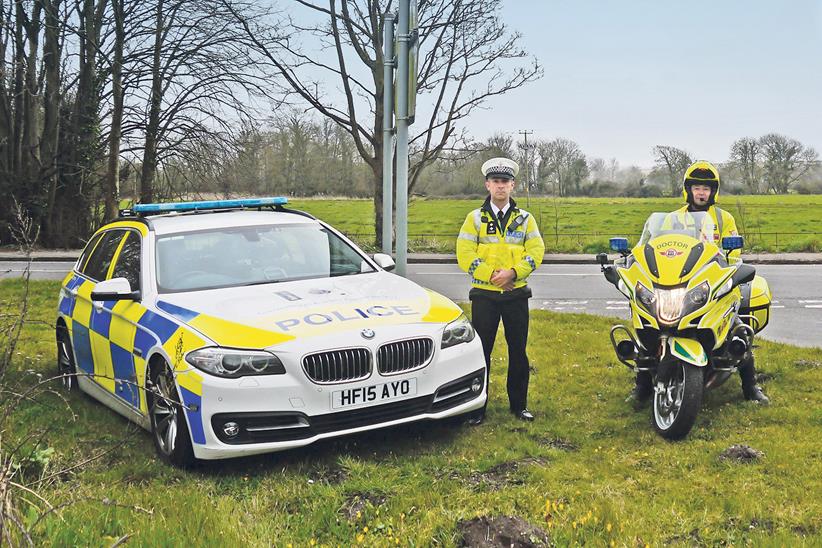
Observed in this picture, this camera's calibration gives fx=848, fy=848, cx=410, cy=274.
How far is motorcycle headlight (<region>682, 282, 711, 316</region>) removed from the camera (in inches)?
204

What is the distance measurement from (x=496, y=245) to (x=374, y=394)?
161 centimetres

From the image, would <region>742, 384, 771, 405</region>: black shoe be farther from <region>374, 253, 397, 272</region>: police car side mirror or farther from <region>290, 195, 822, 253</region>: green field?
<region>290, 195, 822, 253</region>: green field

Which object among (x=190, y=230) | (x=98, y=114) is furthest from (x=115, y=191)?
(x=190, y=230)

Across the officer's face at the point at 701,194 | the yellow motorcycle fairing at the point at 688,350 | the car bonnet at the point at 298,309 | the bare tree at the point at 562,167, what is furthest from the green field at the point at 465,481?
the bare tree at the point at 562,167

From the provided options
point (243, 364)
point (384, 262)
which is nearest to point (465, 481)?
point (243, 364)

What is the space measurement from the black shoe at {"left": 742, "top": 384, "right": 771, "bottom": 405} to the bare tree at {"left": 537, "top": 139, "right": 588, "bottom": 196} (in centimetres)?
4111

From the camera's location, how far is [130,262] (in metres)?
6.12

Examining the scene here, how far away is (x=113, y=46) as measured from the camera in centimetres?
2330

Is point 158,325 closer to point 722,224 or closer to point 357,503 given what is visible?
point 357,503

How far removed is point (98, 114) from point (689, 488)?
23.4m

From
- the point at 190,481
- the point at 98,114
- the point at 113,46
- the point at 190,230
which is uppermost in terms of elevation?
the point at 113,46

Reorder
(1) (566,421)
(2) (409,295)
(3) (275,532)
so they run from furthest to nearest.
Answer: (1) (566,421) → (2) (409,295) → (3) (275,532)

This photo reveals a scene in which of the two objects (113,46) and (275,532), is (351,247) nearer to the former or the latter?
(275,532)

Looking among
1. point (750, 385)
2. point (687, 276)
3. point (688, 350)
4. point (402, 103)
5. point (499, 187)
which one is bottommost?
point (750, 385)
